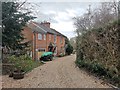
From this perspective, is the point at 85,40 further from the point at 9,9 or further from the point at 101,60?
the point at 9,9

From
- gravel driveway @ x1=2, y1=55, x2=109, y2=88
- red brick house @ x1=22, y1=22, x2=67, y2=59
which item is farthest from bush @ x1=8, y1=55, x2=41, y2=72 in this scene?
red brick house @ x1=22, y1=22, x2=67, y2=59

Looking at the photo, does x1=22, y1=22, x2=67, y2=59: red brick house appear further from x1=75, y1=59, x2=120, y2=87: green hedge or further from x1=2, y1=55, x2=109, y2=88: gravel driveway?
x1=75, y1=59, x2=120, y2=87: green hedge

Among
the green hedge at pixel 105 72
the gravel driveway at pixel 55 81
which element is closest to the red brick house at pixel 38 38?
the gravel driveway at pixel 55 81

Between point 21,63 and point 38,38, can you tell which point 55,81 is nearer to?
point 21,63

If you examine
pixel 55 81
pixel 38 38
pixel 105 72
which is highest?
pixel 38 38

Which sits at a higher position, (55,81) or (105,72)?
(105,72)

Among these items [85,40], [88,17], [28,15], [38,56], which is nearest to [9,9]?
[28,15]

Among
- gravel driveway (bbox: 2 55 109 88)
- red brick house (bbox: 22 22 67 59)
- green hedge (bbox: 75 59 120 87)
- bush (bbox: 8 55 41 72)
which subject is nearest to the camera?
gravel driveway (bbox: 2 55 109 88)

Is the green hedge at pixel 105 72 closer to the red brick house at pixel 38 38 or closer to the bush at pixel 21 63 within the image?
the bush at pixel 21 63

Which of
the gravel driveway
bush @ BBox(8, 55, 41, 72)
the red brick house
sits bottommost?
the gravel driveway

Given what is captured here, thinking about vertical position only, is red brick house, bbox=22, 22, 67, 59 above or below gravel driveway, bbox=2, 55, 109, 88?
above

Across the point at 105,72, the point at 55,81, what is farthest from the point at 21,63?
the point at 105,72

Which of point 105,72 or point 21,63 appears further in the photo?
point 21,63

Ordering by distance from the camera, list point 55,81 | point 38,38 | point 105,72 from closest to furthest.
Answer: point 55,81 < point 105,72 < point 38,38
